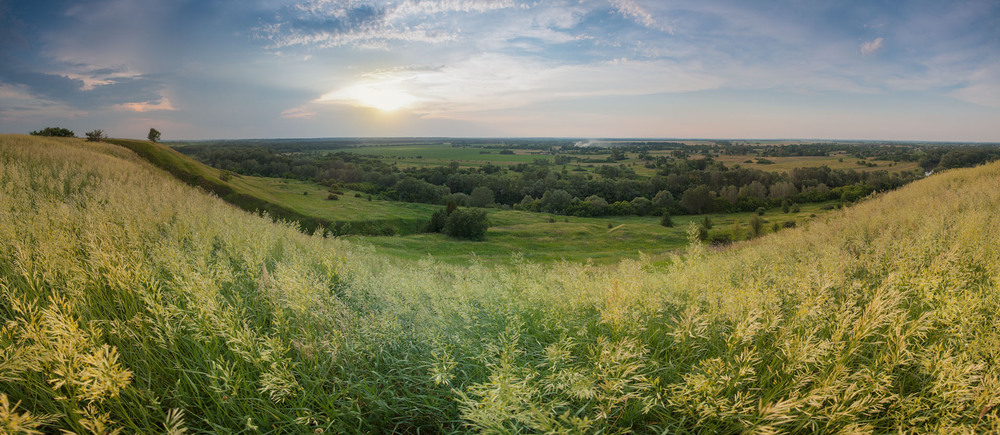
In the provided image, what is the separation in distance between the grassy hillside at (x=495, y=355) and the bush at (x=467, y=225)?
45.4 metres

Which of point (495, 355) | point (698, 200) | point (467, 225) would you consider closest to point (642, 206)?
point (698, 200)

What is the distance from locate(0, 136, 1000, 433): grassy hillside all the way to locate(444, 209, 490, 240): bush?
45369 millimetres

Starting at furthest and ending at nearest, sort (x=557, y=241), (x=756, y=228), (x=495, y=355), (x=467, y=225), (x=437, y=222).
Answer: (x=437, y=222)
(x=756, y=228)
(x=557, y=241)
(x=467, y=225)
(x=495, y=355)

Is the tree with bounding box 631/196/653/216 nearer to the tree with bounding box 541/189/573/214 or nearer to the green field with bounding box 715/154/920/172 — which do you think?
the tree with bounding box 541/189/573/214

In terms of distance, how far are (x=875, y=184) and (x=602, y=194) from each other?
171 feet

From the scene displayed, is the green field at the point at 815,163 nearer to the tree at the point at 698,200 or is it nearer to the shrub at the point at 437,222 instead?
the tree at the point at 698,200

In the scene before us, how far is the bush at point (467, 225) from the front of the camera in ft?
165

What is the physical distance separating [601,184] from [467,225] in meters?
62.6

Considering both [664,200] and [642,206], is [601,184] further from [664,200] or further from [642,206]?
[664,200]

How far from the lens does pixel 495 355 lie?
3316mm

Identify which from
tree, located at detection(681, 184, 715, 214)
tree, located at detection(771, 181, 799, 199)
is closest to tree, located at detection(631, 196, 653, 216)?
tree, located at detection(681, 184, 715, 214)

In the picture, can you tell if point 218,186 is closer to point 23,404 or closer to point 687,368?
point 23,404

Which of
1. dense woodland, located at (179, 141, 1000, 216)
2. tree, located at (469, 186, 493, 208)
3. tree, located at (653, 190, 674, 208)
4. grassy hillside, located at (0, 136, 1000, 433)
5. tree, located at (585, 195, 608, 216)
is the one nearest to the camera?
grassy hillside, located at (0, 136, 1000, 433)

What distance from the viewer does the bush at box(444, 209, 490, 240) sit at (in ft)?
165
